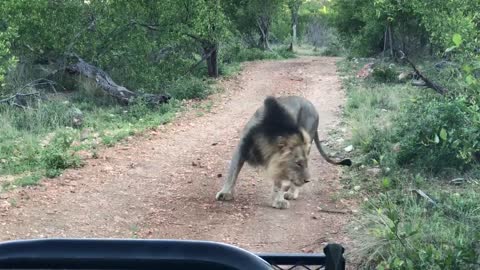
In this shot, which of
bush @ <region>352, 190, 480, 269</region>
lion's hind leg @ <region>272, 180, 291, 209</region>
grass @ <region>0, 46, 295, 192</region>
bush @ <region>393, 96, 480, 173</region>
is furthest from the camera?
grass @ <region>0, 46, 295, 192</region>

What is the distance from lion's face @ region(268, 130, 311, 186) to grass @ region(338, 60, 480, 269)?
71cm

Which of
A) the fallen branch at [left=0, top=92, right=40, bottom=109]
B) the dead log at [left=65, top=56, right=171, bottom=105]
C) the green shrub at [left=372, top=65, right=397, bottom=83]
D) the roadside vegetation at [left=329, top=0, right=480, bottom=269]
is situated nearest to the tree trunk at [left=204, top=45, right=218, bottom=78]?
the green shrub at [left=372, top=65, right=397, bottom=83]

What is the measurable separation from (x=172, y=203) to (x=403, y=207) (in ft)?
8.07

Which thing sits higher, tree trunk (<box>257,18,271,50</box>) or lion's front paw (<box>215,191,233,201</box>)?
lion's front paw (<box>215,191,233,201</box>)

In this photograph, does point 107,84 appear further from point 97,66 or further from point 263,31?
point 263,31

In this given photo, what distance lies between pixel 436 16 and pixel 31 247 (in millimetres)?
12061

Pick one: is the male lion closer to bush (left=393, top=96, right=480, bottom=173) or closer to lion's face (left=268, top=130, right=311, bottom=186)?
lion's face (left=268, top=130, right=311, bottom=186)

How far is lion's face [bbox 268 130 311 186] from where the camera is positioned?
6840 mm

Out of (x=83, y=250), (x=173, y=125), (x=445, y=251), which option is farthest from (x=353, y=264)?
(x=173, y=125)

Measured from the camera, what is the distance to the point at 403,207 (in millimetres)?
6289

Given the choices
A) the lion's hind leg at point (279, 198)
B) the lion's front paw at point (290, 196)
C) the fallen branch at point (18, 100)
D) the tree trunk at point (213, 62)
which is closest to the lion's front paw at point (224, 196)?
the lion's hind leg at point (279, 198)

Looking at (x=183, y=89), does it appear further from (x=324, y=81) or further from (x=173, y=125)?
(x=324, y=81)

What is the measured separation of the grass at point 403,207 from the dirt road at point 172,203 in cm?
41

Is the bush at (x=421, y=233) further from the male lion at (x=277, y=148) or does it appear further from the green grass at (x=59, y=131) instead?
the green grass at (x=59, y=131)
